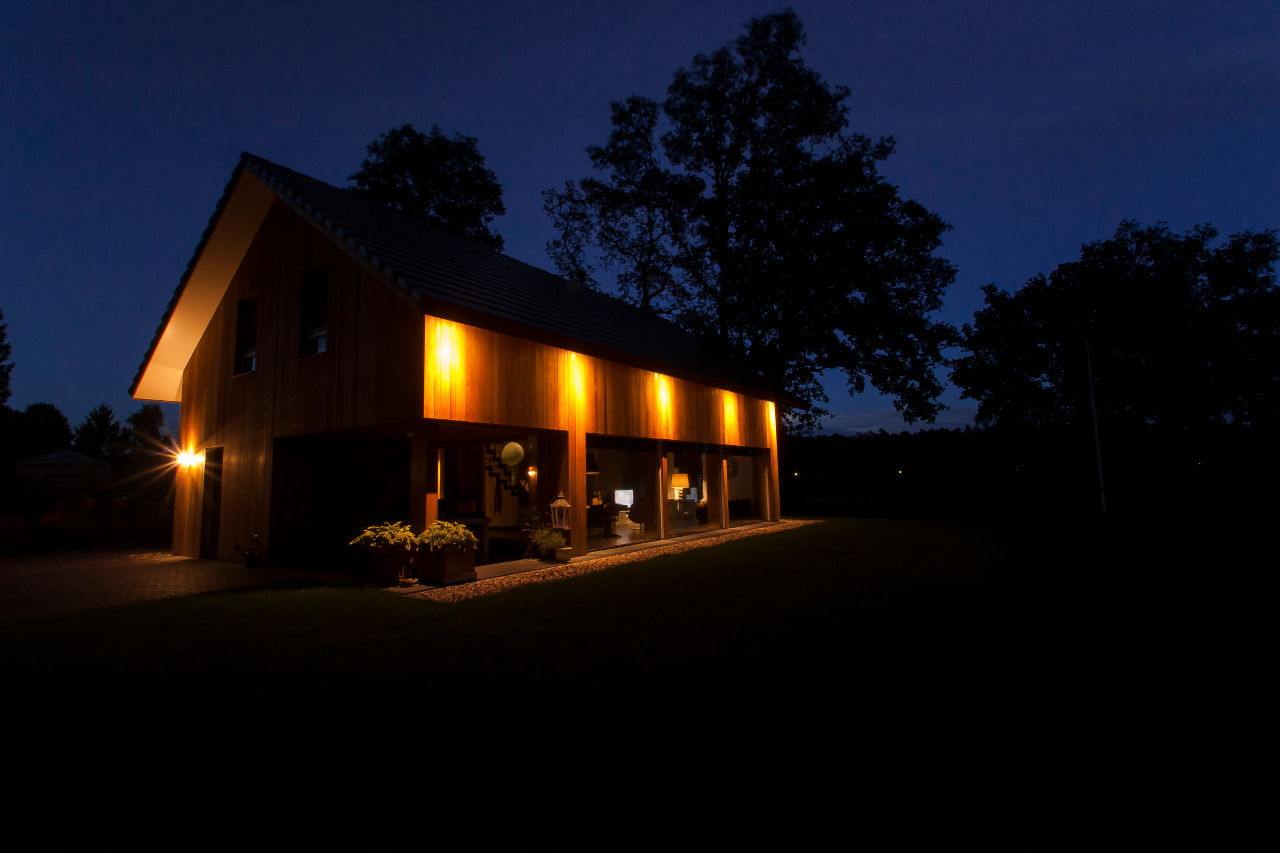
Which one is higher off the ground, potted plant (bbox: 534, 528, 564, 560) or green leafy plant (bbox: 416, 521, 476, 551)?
Result: green leafy plant (bbox: 416, 521, 476, 551)

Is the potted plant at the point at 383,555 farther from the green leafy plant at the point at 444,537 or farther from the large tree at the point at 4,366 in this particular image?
the large tree at the point at 4,366

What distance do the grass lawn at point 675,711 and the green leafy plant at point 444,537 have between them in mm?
1576

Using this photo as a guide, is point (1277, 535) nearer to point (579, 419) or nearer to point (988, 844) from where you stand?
point (579, 419)

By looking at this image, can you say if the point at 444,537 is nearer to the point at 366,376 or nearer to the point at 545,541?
the point at 545,541

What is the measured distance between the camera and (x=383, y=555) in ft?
25.4

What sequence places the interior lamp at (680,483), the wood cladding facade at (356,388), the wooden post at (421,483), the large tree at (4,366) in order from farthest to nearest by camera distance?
the large tree at (4,366)
the interior lamp at (680,483)
the wooden post at (421,483)
the wood cladding facade at (356,388)

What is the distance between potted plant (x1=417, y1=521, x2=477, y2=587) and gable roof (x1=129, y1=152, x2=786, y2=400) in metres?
2.98

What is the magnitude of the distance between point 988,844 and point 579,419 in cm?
918

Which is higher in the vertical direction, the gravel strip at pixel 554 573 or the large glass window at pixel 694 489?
the large glass window at pixel 694 489

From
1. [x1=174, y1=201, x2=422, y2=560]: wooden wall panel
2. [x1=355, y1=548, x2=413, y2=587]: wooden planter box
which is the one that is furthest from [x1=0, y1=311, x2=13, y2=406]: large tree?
[x1=355, y1=548, x2=413, y2=587]: wooden planter box

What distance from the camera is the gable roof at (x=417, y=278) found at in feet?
28.5

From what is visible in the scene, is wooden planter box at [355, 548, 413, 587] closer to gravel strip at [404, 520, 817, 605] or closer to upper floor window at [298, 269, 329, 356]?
gravel strip at [404, 520, 817, 605]

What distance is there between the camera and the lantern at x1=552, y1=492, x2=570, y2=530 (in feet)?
34.9

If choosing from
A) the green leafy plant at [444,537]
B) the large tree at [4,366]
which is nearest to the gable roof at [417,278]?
the green leafy plant at [444,537]
